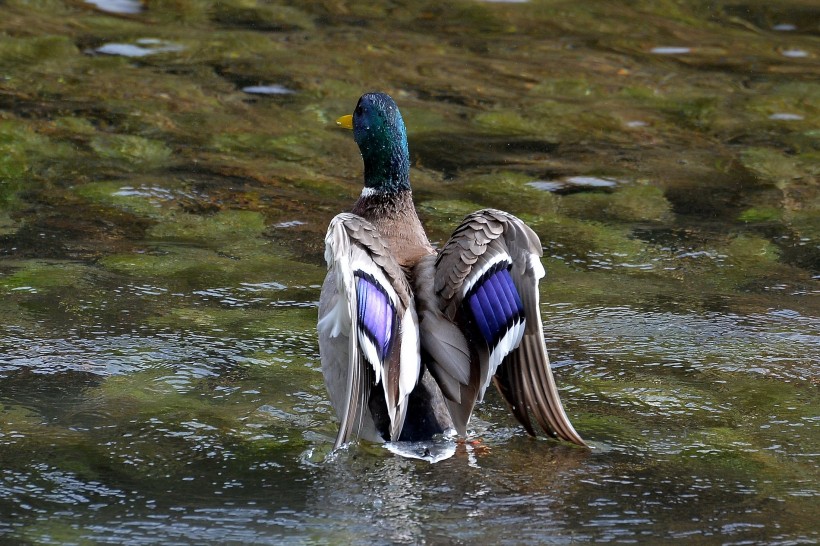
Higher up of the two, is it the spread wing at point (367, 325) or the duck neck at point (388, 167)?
the duck neck at point (388, 167)

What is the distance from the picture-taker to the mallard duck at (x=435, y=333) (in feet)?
12.9

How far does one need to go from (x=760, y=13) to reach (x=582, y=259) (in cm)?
590

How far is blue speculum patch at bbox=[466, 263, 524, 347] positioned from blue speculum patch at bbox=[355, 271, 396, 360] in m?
0.29

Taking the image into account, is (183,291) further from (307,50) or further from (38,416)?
(307,50)

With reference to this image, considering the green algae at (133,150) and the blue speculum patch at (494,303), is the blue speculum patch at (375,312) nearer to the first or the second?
the blue speculum patch at (494,303)

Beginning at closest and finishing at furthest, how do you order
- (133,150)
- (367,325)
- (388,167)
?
(367,325) < (388,167) < (133,150)

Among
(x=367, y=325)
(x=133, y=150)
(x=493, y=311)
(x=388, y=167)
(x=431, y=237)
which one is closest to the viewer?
(x=367, y=325)

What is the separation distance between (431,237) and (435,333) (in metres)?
2.52

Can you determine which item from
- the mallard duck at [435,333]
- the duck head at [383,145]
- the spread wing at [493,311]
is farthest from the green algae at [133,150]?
the spread wing at [493,311]

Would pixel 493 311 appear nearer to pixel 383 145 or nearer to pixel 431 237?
pixel 383 145

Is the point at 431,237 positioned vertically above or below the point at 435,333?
below

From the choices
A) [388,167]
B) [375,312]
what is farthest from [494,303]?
[388,167]

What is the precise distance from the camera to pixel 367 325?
3.90 meters

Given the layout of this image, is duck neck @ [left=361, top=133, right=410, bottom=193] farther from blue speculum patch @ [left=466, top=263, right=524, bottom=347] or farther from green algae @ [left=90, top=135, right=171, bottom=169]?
green algae @ [left=90, top=135, right=171, bottom=169]
